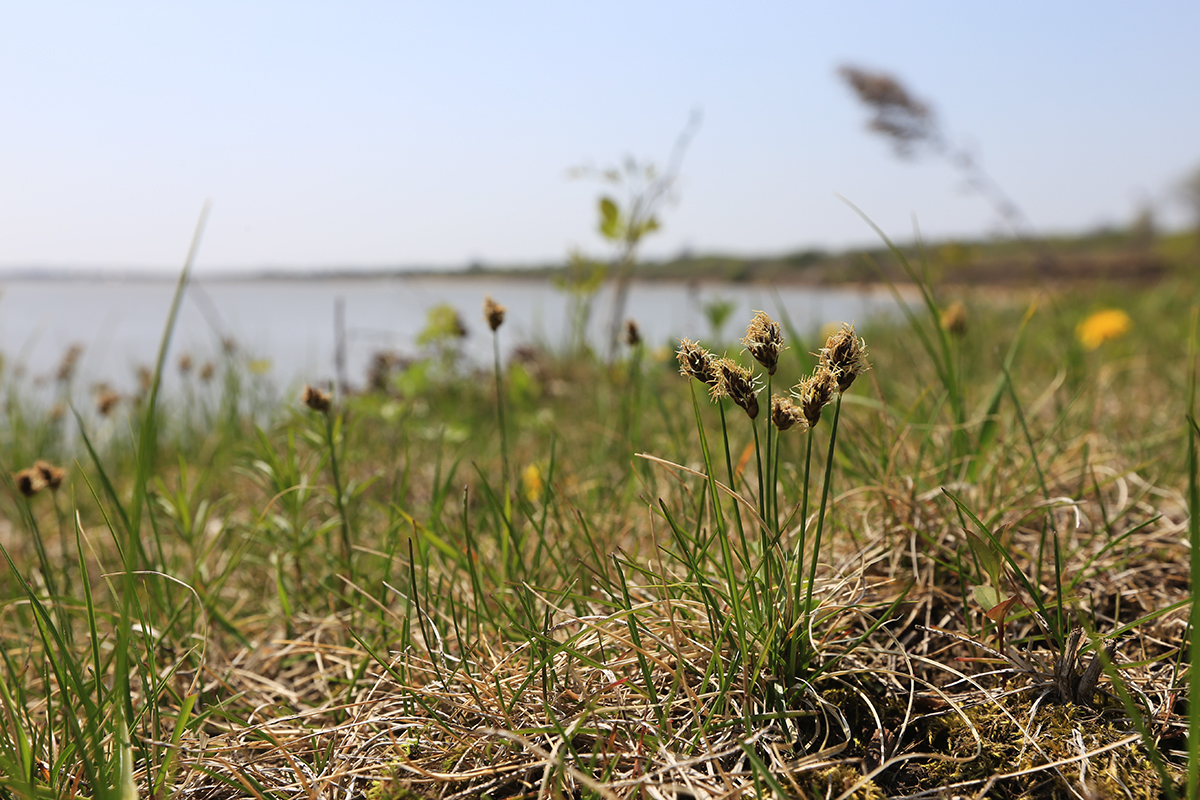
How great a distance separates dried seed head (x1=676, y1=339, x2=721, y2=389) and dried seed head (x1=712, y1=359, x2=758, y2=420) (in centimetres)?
1

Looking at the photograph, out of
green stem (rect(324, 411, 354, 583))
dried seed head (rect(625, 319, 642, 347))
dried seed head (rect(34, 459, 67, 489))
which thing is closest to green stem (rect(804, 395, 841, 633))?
dried seed head (rect(625, 319, 642, 347))

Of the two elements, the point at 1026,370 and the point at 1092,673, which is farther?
the point at 1026,370

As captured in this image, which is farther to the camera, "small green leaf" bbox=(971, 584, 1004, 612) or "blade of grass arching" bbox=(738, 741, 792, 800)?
"small green leaf" bbox=(971, 584, 1004, 612)

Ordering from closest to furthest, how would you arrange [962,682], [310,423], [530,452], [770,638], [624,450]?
[770,638] → [962,682] → [310,423] → [624,450] → [530,452]

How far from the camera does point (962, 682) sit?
923 mm

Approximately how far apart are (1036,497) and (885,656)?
559 millimetres

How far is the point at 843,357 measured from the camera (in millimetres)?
685

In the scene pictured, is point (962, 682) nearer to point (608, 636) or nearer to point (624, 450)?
point (608, 636)

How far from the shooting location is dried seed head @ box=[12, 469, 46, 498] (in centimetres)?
107

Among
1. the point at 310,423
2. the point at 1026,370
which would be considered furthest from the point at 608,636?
the point at 1026,370

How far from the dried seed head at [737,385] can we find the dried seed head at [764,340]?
0.07 feet

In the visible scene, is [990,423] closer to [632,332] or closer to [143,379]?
[632,332]

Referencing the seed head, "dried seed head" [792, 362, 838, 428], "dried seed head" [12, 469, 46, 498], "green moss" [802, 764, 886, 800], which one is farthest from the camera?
the seed head

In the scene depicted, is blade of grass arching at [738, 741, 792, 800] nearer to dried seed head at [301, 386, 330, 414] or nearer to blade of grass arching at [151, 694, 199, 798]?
blade of grass arching at [151, 694, 199, 798]
